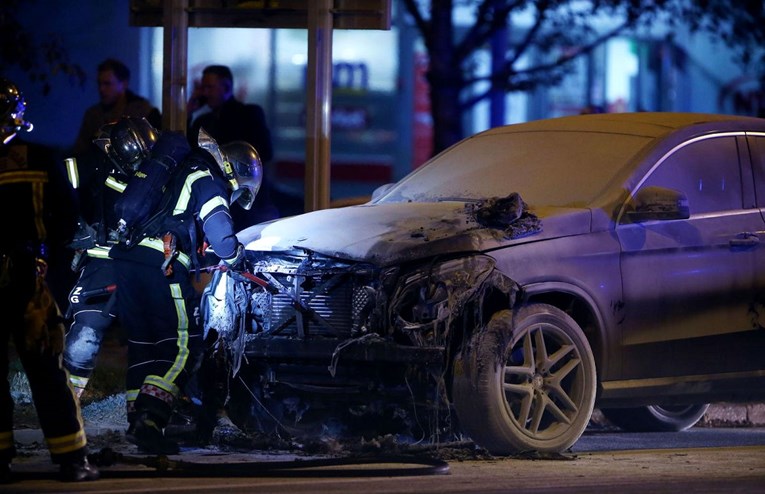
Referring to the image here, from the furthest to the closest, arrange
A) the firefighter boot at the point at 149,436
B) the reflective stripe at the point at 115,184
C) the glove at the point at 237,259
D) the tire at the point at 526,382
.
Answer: the reflective stripe at the point at 115,184
the glove at the point at 237,259
the firefighter boot at the point at 149,436
the tire at the point at 526,382

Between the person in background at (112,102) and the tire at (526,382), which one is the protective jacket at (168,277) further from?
the person in background at (112,102)

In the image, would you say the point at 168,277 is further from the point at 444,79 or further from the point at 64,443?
the point at 444,79

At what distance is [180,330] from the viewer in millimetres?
7578

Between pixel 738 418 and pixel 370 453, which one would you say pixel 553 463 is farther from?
pixel 738 418

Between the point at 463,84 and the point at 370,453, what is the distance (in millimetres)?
8293

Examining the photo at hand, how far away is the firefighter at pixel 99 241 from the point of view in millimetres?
7645

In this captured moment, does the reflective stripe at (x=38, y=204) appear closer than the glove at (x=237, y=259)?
Yes

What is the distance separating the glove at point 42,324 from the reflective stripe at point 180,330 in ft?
3.84

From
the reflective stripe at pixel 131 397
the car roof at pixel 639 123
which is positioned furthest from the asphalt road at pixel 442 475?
the car roof at pixel 639 123

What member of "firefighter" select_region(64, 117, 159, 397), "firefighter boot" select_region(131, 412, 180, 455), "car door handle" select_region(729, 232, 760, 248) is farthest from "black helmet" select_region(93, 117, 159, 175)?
"car door handle" select_region(729, 232, 760, 248)

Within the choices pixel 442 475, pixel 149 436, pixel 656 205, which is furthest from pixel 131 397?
pixel 656 205

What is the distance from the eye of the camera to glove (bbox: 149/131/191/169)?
24.5 ft

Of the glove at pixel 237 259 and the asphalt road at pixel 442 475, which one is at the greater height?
the glove at pixel 237 259

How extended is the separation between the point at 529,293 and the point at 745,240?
4.90ft
